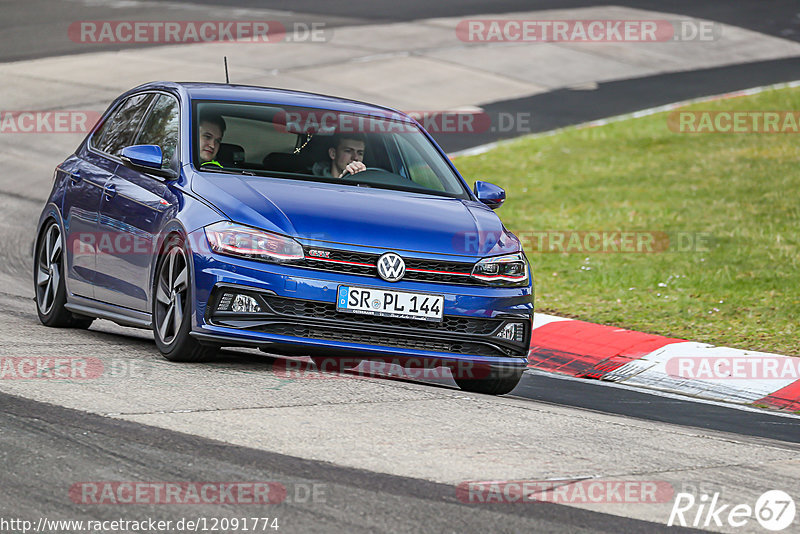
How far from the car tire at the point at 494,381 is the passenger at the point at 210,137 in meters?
1.94

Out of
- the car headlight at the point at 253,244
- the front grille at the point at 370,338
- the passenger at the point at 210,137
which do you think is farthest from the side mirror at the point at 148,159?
the front grille at the point at 370,338

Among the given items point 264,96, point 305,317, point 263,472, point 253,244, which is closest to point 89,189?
point 264,96

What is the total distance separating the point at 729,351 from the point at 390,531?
5.56m

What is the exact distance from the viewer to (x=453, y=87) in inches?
906

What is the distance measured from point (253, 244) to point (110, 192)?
5.58 feet

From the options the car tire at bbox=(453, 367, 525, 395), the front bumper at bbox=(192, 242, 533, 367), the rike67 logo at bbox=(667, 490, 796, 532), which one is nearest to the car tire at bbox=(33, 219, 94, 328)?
the front bumper at bbox=(192, 242, 533, 367)

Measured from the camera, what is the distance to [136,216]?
7.81m

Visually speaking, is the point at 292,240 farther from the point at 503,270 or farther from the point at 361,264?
the point at 503,270

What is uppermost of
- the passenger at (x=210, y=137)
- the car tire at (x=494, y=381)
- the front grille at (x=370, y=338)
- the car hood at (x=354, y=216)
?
the passenger at (x=210, y=137)

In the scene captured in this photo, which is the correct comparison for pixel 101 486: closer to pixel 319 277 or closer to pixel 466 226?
pixel 319 277

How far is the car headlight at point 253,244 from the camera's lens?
6898 millimetres

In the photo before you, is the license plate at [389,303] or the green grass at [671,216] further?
the green grass at [671,216]

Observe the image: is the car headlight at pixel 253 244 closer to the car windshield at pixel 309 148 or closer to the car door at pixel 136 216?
the car door at pixel 136 216

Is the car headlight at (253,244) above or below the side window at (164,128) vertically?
below
